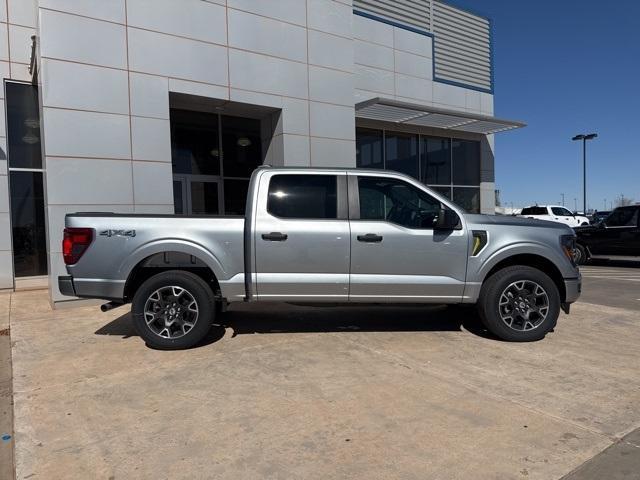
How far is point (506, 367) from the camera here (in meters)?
4.75

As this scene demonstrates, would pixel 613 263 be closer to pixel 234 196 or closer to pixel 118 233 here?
pixel 234 196

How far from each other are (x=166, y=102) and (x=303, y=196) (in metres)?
4.94

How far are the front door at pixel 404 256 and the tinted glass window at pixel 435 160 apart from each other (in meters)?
12.1

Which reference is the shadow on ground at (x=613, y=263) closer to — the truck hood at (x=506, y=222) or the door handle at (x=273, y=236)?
the truck hood at (x=506, y=222)

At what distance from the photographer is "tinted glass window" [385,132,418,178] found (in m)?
16.4

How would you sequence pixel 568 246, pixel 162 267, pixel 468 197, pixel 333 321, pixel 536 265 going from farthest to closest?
pixel 468 197 → pixel 333 321 → pixel 536 265 → pixel 568 246 → pixel 162 267

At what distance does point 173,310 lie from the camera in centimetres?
536

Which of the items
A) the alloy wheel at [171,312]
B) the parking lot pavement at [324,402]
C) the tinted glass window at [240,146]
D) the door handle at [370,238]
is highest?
the tinted glass window at [240,146]

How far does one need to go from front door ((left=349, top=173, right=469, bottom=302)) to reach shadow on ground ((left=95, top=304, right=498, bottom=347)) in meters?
0.85

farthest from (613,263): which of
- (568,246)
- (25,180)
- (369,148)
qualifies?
(25,180)

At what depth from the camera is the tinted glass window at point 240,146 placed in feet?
38.6

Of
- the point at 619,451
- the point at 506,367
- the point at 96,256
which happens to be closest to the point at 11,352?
the point at 96,256

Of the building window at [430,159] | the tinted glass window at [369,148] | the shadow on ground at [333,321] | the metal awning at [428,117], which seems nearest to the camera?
the shadow on ground at [333,321]

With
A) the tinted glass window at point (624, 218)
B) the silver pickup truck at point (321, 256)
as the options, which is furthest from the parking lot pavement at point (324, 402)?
the tinted glass window at point (624, 218)
